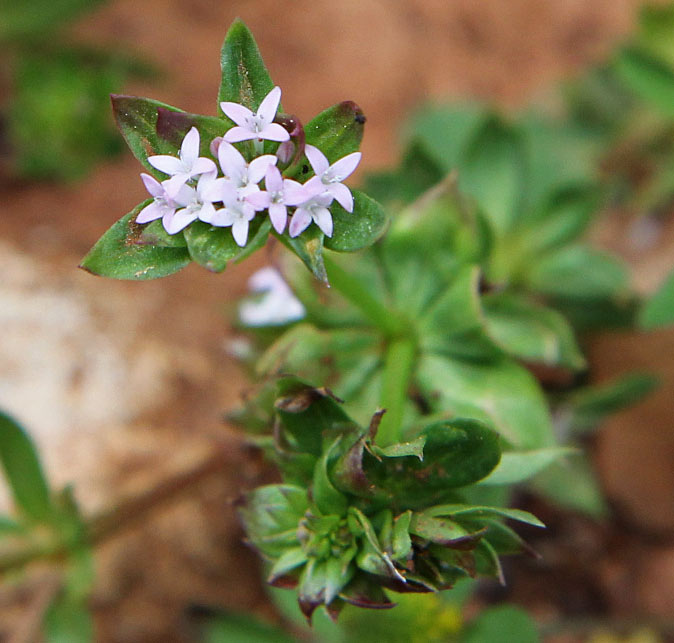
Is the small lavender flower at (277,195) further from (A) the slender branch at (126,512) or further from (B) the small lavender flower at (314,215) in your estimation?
(A) the slender branch at (126,512)

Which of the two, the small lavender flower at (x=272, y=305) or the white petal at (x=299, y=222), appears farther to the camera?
the small lavender flower at (x=272, y=305)

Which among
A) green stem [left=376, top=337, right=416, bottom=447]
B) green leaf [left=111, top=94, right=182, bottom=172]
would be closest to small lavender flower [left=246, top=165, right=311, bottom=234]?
green leaf [left=111, top=94, right=182, bottom=172]

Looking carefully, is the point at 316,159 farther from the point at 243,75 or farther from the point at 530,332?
the point at 530,332

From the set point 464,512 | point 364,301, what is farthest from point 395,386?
point 464,512

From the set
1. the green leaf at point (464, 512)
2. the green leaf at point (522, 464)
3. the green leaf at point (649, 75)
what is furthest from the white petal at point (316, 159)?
the green leaf at point (649, 75)

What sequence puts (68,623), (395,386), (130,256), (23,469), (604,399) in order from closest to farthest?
(130,256), (395,386), (23,469), (68,623), (604,399)

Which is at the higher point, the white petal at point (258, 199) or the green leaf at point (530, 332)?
the white petal at point (258, 199)

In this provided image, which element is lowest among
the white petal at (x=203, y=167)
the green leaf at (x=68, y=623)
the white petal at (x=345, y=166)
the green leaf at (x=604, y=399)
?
the green leaf at (x=604, y=399)
